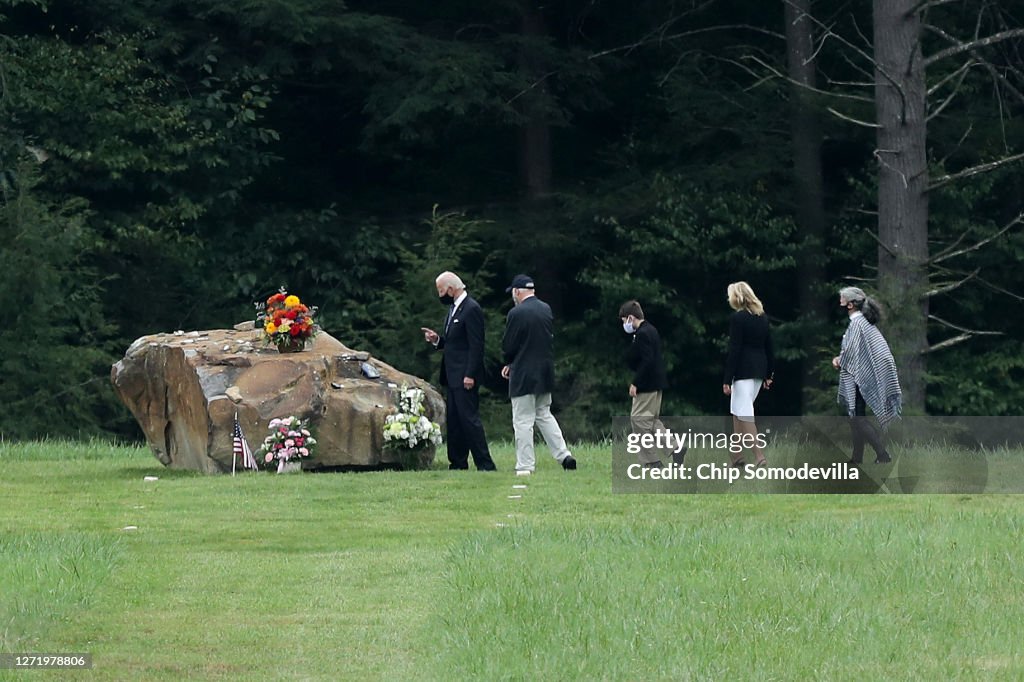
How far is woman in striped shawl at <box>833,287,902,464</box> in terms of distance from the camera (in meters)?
16.9

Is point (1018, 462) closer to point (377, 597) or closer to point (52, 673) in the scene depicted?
point (377, 597)

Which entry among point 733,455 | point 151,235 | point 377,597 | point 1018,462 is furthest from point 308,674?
point 151,235

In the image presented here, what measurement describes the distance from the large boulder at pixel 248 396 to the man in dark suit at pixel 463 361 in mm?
831

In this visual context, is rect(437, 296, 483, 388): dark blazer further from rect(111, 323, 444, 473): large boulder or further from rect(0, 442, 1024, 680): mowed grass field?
rect(0, 442, 1024, 680): mowed grass field

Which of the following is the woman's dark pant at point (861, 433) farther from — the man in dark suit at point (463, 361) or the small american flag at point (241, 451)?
the small american flag at point (241, 451)

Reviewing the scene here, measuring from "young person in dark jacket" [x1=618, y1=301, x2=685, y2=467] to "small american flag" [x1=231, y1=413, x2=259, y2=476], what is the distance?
4.05 m

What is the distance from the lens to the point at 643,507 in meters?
15.3

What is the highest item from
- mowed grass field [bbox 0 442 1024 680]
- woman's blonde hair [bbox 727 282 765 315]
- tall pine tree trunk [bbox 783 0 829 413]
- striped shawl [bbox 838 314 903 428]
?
tall pine tree trunk [bbox 783 0 829 413]

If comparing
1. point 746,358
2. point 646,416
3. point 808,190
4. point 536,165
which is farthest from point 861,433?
point 536,165

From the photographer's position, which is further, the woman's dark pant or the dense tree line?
the dense tree line

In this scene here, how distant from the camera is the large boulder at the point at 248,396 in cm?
1855

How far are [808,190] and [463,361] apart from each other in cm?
1346

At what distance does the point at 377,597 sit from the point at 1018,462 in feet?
38.2

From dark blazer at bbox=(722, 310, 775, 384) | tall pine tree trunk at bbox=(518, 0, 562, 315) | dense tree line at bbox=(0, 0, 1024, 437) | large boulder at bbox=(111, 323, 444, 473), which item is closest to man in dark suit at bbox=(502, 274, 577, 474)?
large boulder at bbox=(111, 323, 444, 473)
